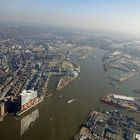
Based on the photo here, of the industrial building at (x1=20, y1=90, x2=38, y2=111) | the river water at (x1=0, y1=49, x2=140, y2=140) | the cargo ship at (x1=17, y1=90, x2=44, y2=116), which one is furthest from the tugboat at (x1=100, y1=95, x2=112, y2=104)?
the industrial building at (x1=20, y1=90, x2=38, y2=111)

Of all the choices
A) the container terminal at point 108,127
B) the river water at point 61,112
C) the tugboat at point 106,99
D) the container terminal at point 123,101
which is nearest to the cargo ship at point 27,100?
the river water at point 61,112

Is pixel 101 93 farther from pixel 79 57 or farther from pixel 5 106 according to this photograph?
pixel 79 57

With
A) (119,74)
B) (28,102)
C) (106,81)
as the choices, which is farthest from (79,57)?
(28,102)

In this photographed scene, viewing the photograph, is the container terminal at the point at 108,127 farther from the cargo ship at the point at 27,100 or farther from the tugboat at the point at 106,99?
the cargo ship at the point at 27,100

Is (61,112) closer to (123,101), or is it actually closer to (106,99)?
(106,99)

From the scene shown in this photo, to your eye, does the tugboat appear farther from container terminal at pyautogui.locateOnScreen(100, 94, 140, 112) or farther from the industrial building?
the industrial building
